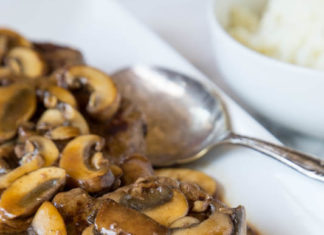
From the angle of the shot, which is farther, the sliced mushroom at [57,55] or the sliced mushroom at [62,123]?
the sliced mushroom at [57,55]

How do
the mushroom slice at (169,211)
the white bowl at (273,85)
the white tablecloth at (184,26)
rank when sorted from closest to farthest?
the mushroom slice at (169,211), the white bowl at (273,85), the white tablecloth at (184,26)

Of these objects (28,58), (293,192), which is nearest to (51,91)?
(28,58)

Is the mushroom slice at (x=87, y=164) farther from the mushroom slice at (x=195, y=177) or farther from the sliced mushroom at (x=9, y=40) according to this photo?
the sliced mushroom at (x=9, y=40)

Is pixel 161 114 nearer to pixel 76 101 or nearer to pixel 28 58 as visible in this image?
pixel 76 101

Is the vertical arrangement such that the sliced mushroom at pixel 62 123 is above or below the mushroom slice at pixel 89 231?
above

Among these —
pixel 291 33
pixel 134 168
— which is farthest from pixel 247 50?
pixel 134 168

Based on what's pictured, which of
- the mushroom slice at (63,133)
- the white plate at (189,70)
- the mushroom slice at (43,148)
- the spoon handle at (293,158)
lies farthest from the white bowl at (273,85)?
the mushroom slice at (43,148)

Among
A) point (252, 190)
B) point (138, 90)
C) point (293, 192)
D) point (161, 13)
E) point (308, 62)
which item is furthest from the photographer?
point (161, 13)
